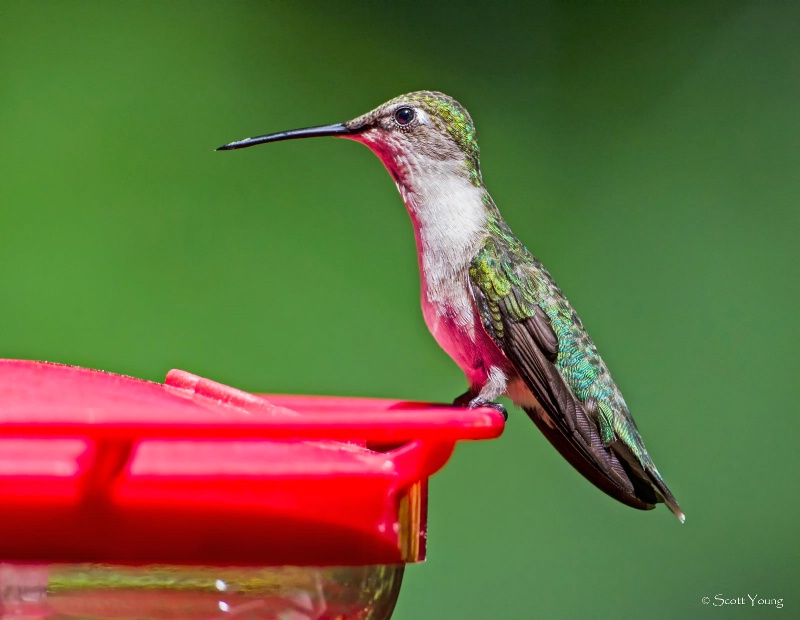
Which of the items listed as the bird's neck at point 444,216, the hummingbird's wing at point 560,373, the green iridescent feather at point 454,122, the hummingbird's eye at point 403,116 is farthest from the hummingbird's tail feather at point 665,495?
the hummingbird's eye at point 403,116

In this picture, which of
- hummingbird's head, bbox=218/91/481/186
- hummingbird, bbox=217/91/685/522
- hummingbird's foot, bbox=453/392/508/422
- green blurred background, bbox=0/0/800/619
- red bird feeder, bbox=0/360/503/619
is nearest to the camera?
red bird feeder, bbox=0/360/503/619

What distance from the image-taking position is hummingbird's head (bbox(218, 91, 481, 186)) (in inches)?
82.0

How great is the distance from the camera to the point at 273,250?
3.32 m

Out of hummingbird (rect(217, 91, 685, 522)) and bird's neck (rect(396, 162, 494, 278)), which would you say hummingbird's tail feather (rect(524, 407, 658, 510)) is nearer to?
hummingbird (rect(217, 91, 685, 522))

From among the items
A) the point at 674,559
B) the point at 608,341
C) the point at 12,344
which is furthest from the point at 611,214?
the point at 12,344

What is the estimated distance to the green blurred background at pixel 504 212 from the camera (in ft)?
9.82

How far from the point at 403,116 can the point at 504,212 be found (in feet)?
5.63

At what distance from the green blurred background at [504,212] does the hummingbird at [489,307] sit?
1.18 meters

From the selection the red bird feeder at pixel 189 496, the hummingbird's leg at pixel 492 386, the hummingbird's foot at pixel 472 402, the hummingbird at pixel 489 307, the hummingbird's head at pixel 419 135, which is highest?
the hummingbird's head at pixel 419 135

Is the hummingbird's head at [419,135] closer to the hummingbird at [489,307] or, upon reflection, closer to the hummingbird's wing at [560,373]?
the hummingbird at [489,307]

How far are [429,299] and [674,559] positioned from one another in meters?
1.99

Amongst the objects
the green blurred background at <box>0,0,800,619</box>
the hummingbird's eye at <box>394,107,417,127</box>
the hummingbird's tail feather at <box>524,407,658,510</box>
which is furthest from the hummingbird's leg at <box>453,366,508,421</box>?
the green blurred background at <box>0,0,800,619</box>

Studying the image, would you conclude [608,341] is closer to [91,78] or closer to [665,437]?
[665,437]

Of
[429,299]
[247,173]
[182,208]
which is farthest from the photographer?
[247,173]
